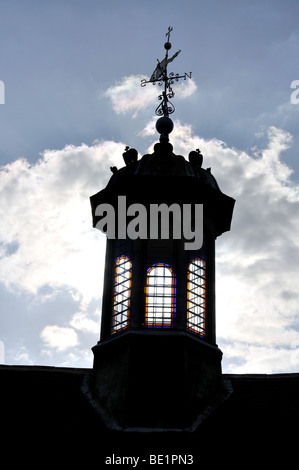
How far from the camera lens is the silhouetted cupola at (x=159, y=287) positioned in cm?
1517

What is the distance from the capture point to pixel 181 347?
15.4 m

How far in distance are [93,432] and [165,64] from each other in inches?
360

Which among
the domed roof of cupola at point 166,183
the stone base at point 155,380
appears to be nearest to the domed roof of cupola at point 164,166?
the domed roof of cupola at point 166,183

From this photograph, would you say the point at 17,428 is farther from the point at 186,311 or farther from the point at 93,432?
the point at 186,311

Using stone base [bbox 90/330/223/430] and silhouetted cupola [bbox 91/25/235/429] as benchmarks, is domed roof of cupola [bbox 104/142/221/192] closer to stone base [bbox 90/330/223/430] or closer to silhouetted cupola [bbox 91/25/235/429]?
silhouetted cupola [bbox 91/25/235/429]

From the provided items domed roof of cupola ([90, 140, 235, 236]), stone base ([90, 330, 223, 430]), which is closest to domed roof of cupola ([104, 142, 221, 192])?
domed roof of cupola ([90, 140, 235, 236])

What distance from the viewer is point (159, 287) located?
16281 millimetres


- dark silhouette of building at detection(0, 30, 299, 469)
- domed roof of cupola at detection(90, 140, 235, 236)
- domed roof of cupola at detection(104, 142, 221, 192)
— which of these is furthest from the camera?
domed roof of cupola at detection(104, 142, 221, 192)

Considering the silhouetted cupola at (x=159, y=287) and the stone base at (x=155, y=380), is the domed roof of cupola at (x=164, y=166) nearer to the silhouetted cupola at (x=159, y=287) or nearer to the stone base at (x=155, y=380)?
the silhouetted cupola at (x=159, y=287)

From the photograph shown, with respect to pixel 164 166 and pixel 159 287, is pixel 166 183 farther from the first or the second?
pixel 159 287

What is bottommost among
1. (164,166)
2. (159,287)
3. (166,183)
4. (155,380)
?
(155,380)

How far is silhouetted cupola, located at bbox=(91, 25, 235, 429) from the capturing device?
15.2 metres

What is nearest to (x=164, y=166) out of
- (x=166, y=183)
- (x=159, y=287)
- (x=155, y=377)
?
(x=166, y=183)
